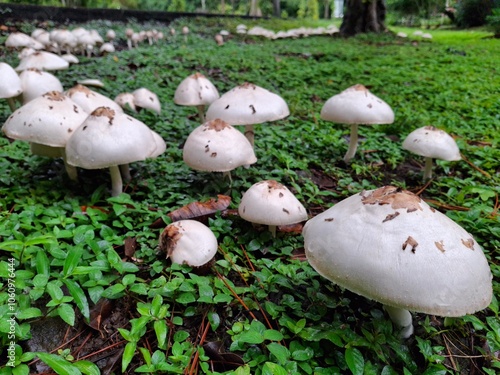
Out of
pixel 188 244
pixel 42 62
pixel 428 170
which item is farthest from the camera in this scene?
pixel 42 62

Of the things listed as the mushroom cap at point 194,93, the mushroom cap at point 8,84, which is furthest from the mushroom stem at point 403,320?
the mushroom cap at point 8,84

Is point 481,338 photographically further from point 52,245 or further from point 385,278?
point 52,245

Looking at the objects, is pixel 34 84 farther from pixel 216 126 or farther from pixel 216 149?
pixel 216 149

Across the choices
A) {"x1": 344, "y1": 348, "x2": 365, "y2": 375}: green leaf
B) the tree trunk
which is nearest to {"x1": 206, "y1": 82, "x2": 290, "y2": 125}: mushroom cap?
{"x1": 344, "y1": 348, "x2": 365, "y2": 375}: green leaf

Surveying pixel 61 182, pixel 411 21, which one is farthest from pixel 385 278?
pixel 411 21

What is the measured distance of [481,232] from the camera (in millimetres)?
2686

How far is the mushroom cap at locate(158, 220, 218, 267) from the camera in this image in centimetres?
226

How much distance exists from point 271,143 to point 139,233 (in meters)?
2.11

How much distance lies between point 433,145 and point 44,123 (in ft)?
10.7

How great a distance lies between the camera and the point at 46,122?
9.16 feet

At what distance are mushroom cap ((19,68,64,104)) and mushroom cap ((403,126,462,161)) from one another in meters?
3.80

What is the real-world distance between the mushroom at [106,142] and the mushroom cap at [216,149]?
352mm

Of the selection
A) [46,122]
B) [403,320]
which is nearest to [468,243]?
[403,320]

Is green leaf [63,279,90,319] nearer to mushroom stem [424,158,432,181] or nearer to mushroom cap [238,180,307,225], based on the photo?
mushroom cap [238,180,307,225]
